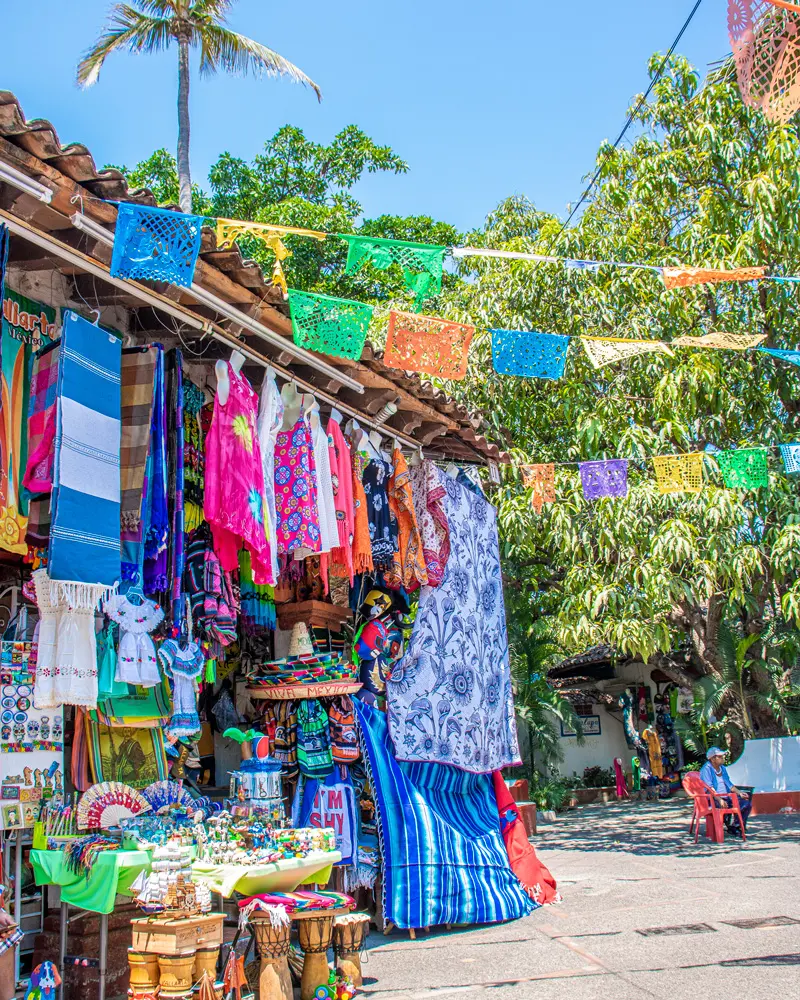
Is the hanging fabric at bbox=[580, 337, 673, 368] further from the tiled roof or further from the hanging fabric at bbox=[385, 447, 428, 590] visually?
the hanging fabric at bbox=[385, 447, 428, 590]

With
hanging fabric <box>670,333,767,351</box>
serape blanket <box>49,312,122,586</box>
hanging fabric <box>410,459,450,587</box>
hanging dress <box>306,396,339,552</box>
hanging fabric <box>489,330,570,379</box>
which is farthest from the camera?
hanging fabric <box>670,333,767,351</box>

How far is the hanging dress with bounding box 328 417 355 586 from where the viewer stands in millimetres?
6203

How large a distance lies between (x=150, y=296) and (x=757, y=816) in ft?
42.5

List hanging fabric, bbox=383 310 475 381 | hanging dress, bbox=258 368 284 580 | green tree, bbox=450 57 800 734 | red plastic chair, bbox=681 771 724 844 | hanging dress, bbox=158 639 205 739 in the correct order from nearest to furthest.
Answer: hanging dress, bbox=158 639 205 739 < hanging dress, bbox=258 368 284 580 < hanging fabric, bbox=383 310 475 381 < green tree, bbox=450 57 800 734 < red plastic chair, bbox=681 771 724 844

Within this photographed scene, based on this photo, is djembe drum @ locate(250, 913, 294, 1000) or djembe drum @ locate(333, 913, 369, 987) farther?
djembe drum @ locate(333, 913, 369, 987)

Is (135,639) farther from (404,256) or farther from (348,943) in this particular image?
(404,256)

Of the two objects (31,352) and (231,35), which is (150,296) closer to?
(31,352)

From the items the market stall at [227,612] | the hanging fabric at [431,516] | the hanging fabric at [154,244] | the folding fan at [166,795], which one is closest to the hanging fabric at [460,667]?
the market stall at [227,612]

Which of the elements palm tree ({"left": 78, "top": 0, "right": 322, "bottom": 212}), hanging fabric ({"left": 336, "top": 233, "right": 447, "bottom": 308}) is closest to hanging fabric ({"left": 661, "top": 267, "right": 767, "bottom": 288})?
hanging fabric ({"left": 336, "top": 233, "right": 447, "bottom": 308})

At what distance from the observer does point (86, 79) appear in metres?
18.5

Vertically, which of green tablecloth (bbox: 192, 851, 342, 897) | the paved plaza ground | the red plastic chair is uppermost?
green tablecloth (bbox: 192, 851, 342, 897)

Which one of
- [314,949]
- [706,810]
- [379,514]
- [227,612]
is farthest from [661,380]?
[314,949]

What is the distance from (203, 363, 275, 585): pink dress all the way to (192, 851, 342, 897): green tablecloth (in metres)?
1.55

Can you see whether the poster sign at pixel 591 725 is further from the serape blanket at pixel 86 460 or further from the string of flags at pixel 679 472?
the serape blanket at pixel 86 460
